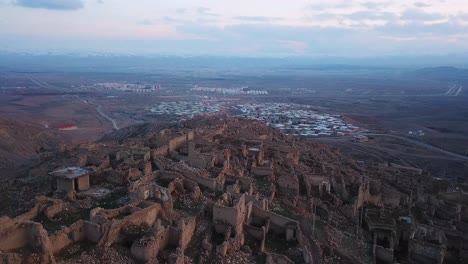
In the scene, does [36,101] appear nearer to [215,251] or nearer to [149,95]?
[149,95]

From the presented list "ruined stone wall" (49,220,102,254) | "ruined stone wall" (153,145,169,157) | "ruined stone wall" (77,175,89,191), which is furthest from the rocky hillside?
"ruined stone wall" (49,220,102,254)

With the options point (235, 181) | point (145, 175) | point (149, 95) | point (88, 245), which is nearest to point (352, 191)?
point (235, 181)

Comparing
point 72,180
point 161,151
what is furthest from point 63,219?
point 161,151

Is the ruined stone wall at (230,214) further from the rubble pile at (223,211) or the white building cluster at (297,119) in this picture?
the white building cluster at (297,119)

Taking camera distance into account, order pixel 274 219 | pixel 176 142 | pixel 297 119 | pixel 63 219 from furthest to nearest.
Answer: pixel 297 119, pixel 176 142, pixel 274 219, pixel 63 219

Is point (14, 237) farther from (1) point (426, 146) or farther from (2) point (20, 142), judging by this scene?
(1) point (426, 146)
